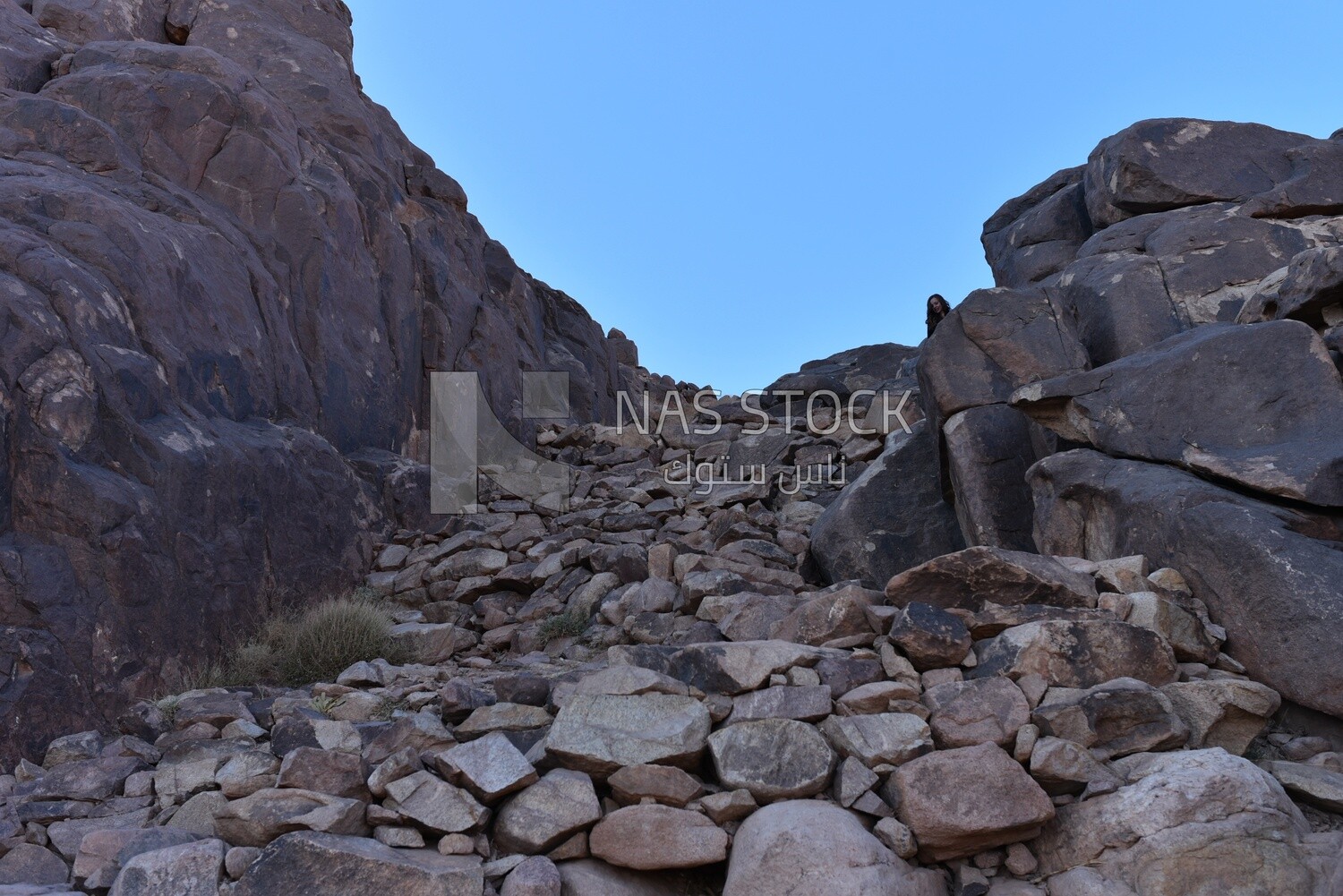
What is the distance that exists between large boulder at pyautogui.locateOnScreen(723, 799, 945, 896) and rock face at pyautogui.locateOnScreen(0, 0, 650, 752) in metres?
4.34

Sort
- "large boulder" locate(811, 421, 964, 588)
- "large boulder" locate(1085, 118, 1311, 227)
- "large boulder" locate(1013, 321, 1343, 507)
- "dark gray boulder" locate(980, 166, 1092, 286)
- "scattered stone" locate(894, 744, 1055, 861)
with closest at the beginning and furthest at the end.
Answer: "scattered stone" locate(894, 744, 1055, 861) < "large boulder" locate(1013, 321, 1343, 507) < "large boulder" locate(811, 421, 964, 588) < "large boulder" locate(1085, 118, 1311, 227) < "dark gray boulder" locate(980, 166, 1092, 286)

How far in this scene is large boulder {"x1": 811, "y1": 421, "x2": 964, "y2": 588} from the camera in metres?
9.12

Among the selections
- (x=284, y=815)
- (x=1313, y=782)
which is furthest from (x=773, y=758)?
(x=1313, y=782)

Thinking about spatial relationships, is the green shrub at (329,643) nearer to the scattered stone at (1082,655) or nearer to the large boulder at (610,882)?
the large boulder at (610,882)

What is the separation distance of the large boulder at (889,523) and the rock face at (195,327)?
4.81 meters

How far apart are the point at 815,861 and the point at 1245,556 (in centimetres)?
313

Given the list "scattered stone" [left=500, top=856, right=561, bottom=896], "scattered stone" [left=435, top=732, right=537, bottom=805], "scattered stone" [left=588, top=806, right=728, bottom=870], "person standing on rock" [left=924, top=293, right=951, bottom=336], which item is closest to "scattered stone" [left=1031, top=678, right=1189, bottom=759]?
"scattered stone" [left=588, top=806, right=728, bottom=870]

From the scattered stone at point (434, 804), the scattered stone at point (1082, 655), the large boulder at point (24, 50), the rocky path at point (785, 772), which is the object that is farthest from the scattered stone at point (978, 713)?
the large boulder at point (24, 50)

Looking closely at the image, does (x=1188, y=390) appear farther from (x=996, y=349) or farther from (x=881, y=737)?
(x=881, y=737)

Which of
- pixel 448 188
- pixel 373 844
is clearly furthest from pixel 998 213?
pixel 373 844

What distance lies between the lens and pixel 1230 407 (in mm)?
6715

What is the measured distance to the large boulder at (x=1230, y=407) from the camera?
238 inches

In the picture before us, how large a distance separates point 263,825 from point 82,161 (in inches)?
318

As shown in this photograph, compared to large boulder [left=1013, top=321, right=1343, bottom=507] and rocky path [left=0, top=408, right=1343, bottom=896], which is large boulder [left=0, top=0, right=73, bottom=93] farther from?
large boulder [left=1013, top=321, right=1343, bottom=507]
